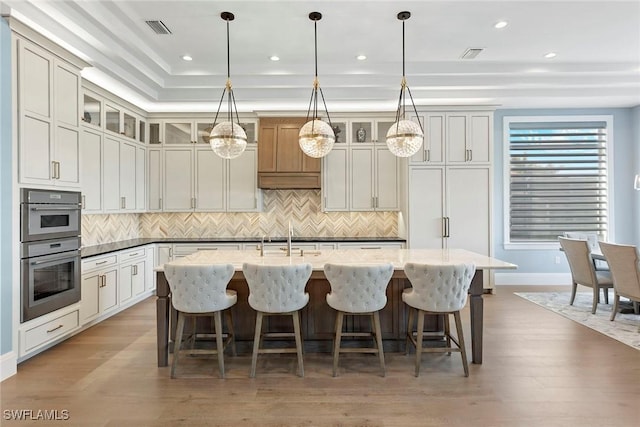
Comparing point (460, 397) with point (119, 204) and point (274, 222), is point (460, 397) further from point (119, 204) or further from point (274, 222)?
point (119, 204)

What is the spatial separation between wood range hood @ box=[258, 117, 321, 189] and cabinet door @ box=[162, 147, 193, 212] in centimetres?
121

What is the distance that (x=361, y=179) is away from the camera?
5.67 m

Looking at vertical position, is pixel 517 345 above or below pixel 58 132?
below

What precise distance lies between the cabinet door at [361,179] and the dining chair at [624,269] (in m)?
3.01

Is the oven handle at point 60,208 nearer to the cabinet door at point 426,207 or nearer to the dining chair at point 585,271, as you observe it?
the cabinet door at point 426,207

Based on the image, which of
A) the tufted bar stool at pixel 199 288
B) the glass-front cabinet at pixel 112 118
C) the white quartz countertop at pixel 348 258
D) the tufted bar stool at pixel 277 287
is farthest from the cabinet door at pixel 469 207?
the glass-front cabinet at pixel 112 118

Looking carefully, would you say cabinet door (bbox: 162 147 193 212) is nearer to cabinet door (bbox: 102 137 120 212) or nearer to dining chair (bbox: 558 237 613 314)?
cabinet door (bbox: 102 137 120 212)

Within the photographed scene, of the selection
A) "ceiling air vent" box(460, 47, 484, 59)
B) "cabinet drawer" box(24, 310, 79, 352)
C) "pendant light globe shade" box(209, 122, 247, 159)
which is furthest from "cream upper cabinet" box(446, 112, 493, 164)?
"cabinet drawer" box(24, 310, 79, 352)

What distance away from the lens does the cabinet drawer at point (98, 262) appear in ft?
12.7

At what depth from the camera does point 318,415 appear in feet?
7.55

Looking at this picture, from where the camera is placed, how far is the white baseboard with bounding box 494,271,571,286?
19.3 feet

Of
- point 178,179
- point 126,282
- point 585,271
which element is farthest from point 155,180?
point 585,271

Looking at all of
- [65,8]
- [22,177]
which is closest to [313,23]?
[65,8]

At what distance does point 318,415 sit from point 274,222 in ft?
13.1
